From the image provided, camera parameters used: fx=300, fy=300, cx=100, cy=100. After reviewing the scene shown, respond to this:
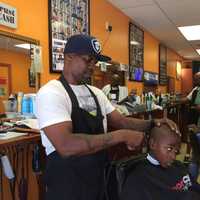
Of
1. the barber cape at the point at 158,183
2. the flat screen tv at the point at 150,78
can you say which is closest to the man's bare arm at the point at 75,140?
the barber cape at the point at 158,183

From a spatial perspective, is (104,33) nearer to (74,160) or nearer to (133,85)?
(133,85)

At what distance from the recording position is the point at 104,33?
416 centimetres

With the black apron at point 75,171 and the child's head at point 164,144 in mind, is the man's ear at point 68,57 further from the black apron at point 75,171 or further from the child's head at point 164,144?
the child's head at point 164,144

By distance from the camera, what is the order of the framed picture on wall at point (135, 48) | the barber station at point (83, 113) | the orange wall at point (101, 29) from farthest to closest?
the framed picture on wall at point (135, 48), the orange wall at point (101, 29), the barber station at point (83, 113)

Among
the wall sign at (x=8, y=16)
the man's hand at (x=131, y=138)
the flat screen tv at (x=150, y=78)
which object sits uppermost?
the wall sign at (x=8, y=16)

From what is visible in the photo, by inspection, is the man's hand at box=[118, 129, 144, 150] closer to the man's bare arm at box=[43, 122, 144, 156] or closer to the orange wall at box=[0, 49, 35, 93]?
the man's bare arm at box=[43, 122, 144, 156]

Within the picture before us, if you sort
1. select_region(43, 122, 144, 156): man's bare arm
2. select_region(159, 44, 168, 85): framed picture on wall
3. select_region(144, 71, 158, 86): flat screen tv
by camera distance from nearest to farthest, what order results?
1. select_region(43, 122, 144, 156): man's bare arm
2. select_region(144, 71, 158, 86): flat screen tv
3. select_region(159, 44, 168, 85): framed picture on wall

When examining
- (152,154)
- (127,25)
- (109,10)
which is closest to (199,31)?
(127,25)

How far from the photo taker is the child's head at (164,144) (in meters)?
1.51

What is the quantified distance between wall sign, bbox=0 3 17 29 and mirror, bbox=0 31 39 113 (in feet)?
0.26

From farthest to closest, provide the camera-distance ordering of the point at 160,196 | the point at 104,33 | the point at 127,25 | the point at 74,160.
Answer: the point at 127,25 < the point at 104,33 < the point at 160,196 < the point at 74,160

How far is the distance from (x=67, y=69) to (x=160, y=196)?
0.77m

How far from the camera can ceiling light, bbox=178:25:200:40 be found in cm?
571

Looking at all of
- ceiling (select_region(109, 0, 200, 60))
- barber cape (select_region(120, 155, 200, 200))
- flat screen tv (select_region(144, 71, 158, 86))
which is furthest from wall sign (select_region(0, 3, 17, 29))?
flat screen tv (select_region(144, 71, 158, 86))
